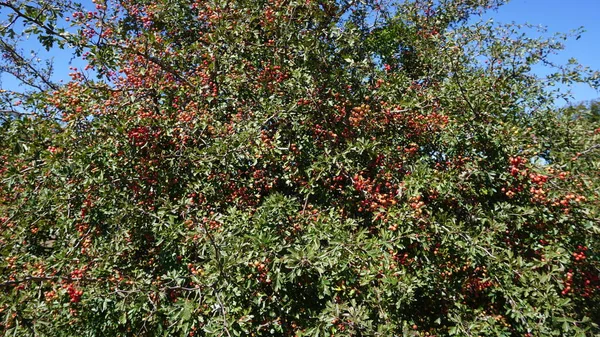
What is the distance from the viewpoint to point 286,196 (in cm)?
411

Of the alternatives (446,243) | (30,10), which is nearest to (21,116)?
(30,10)

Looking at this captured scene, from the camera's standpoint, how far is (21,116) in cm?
397

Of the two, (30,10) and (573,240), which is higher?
(30,10)

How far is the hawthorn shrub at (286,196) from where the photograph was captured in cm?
324

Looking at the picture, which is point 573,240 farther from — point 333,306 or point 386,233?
point 333,306

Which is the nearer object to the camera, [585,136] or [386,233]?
[386,233]

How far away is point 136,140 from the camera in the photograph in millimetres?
3977

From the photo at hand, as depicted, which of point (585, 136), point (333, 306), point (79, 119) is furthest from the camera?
point (585, 136)

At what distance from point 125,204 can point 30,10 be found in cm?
193

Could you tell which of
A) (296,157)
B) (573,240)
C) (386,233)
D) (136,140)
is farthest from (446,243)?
(136,140)

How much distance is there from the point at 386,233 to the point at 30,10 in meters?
3.76

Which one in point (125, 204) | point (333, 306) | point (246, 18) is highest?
point (246, 18)

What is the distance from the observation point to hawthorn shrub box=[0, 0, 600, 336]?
3236 mm

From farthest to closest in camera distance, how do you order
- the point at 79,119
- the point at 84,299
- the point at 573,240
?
the point at 79,119 < the point at 573,240 < the point at 84,299
